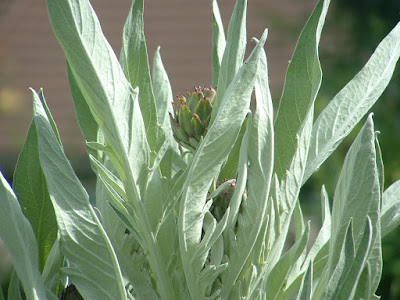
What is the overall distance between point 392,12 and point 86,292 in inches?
116

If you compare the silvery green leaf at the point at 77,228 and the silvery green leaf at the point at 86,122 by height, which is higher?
the silvery green leaf at the point at 86,122

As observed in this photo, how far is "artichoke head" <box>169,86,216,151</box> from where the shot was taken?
0.78 m

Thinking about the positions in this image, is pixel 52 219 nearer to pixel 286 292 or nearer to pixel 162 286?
pixel 162 286

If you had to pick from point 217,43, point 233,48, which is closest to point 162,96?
point 217,43

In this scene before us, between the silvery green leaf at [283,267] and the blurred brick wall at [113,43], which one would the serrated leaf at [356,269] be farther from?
the blurred brick wall at [113,43]

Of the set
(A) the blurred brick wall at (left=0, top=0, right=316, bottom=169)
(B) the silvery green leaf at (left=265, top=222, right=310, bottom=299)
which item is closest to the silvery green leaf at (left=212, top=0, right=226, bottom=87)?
(B) the silvery green leaf at (left=265, top=222, right=310, bottom=299)

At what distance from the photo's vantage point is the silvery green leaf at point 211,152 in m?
0.64

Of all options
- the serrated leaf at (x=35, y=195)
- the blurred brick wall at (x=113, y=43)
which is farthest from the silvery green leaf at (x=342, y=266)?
the blurred brick wall at (x=113, y=43)

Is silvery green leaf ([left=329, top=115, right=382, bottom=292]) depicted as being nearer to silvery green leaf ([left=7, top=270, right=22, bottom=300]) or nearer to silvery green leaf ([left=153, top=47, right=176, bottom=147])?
silvery green leaf ([left=153, top=47, right=176, bottom=147])

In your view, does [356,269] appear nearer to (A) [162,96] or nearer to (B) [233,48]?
(B) [233,48]

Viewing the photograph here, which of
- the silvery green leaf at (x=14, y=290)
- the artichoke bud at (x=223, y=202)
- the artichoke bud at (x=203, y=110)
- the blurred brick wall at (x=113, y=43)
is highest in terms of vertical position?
the blurred brick wall at (x=113, y=43)

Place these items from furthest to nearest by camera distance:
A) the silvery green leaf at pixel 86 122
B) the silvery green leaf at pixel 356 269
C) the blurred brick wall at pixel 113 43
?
the blurred brick wall at pixel 113 43
the silvery green leaf at pixel 86 122
the silvery green leaf at pixel 356 269

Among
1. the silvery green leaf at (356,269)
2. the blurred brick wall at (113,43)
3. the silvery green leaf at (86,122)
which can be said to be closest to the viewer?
the silvery green leaf at (356,269)

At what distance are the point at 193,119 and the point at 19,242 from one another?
0.25m
